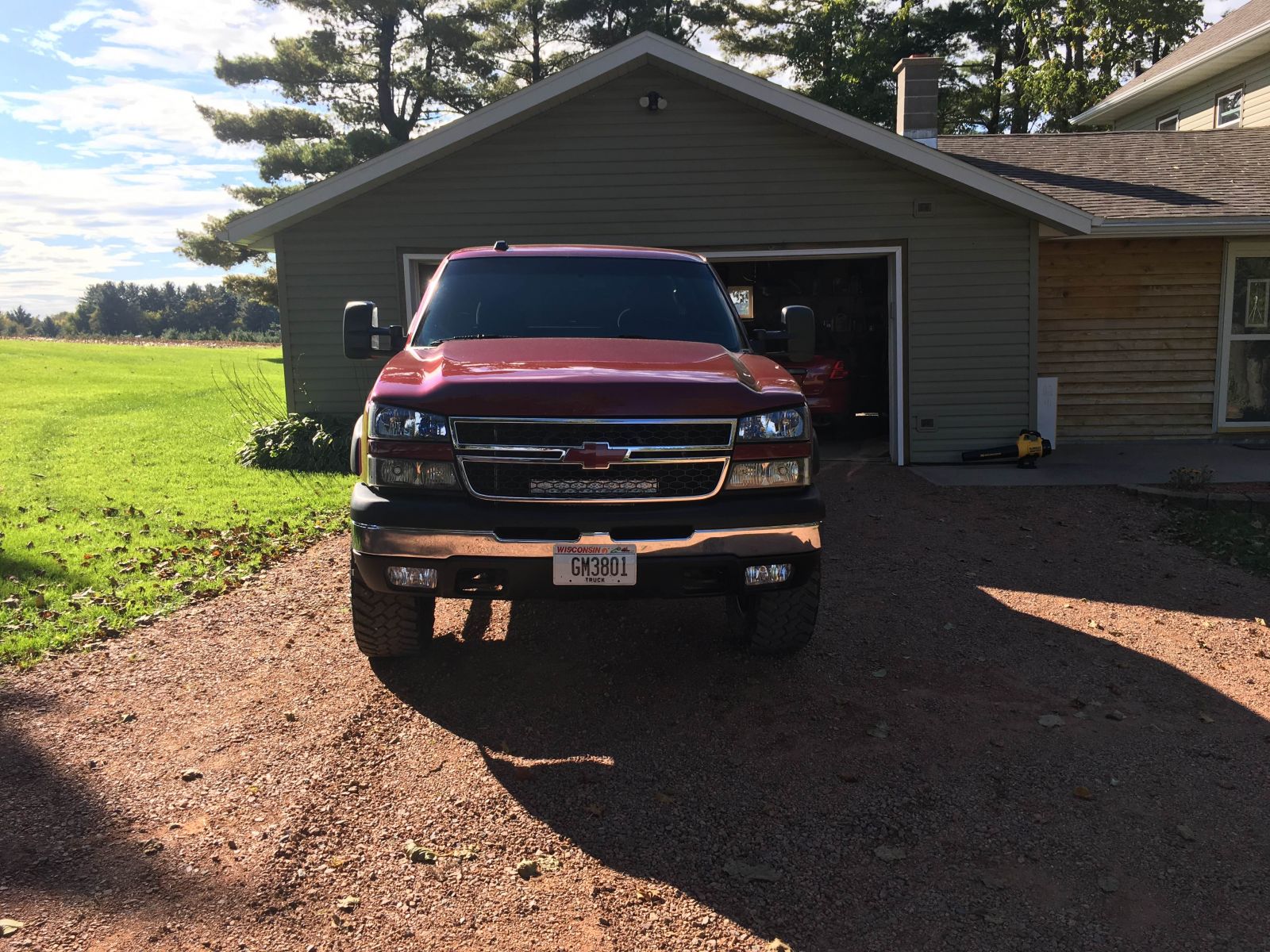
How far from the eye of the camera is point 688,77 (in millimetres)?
10906

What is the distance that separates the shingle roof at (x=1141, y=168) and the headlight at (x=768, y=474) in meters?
9.50

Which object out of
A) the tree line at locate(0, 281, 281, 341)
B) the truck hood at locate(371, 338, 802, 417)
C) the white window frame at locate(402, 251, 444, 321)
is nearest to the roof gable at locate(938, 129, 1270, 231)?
the white window frame at locate(402, 251, 444, 321)

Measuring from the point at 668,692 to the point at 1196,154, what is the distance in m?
14.5

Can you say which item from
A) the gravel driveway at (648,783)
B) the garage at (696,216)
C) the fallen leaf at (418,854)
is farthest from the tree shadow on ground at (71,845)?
the garage at (696,216)

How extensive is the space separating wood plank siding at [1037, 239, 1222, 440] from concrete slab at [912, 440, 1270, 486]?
414 millimetres

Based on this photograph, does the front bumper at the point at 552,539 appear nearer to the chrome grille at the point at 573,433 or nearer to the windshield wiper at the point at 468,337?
the chrome grille at the point at 573,433

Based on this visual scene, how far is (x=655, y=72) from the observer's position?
36.1 feet

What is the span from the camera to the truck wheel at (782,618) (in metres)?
4.50

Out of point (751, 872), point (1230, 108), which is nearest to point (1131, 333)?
point (1230, 108)

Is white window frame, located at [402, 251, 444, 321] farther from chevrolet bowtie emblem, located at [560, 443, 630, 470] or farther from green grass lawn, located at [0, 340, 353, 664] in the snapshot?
chevrolet bowtie emblem, located at [560, 443, 630, 470]

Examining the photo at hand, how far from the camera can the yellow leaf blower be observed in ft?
36.0

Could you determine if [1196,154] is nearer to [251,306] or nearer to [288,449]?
[288,449]

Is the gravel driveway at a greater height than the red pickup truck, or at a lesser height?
lesser

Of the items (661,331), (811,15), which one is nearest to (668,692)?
(661,331)
